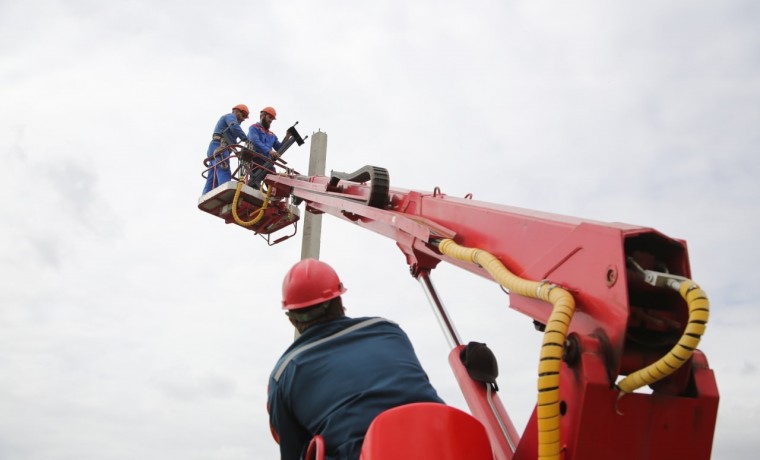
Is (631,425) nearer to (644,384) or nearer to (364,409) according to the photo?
(644,384)

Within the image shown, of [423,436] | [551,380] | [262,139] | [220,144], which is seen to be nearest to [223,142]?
[220,144]

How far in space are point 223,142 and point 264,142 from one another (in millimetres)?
589

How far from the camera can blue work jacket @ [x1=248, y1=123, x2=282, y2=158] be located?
9648 mm

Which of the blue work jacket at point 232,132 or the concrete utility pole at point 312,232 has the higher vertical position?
the blue work jacket at point 232,132

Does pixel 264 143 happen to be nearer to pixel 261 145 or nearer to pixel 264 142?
pixel 264 142

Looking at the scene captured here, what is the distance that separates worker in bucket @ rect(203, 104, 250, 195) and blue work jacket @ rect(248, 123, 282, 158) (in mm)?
141

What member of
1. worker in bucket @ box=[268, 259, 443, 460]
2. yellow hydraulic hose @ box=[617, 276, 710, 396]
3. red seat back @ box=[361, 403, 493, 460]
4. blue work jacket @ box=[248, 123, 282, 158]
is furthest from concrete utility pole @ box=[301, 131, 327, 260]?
yellow hydraulic hose @ box=[617, 276, 710, 396]

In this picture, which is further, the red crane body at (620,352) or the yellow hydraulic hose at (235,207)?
the yellow hydraulic hose at (235,207)

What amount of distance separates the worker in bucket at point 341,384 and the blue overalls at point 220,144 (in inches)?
273

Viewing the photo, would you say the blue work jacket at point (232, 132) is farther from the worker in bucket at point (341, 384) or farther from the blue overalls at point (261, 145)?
the worker in bucket at point (341, 384)

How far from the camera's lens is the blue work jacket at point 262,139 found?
9648 millimetres

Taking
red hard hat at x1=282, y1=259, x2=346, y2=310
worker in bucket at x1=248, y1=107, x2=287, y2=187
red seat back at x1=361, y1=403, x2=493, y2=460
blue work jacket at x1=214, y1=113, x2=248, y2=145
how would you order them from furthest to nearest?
blue work jacket at x1=214, y1=113, x2=248, y2=145 → worker in bucket at x1=248, y1=107, x2=287, y2=187 → red hard hat at x1=282, y1=259, x2=346, y2=310 → red seat back at x1=361, y1=403, x2=493, y2=460

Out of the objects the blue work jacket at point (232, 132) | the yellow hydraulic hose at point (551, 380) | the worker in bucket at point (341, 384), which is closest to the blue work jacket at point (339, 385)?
the worker in bucket at point (341, 384)

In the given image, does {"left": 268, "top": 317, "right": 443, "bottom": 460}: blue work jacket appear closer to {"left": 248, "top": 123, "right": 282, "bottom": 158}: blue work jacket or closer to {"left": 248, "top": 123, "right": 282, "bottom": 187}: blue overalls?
{"left": 248, "top": 123, "right": 282, "bottom": 187}: blue overalls
